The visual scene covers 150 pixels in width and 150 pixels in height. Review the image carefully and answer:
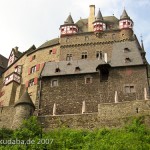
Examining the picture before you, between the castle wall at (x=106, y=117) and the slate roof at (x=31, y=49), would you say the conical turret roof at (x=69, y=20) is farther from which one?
the castle wall at (x=106, y=117)

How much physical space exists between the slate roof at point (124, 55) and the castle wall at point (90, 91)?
66 cm

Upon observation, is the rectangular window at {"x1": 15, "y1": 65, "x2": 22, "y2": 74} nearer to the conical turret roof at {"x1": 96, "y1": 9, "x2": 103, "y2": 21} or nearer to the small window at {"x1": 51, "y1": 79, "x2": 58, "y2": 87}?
the conical turret roof at {"x1": 96, "y1": 9, "x2": 103, "y2": 21}

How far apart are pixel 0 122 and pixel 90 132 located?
1012cm

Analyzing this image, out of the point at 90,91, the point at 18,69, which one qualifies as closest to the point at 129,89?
the point at 90,91

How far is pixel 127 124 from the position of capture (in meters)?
30.3

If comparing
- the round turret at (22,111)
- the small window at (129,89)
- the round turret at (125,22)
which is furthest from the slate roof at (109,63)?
the round turret at (125,22)

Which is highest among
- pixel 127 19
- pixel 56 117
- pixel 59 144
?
pixel 127 19

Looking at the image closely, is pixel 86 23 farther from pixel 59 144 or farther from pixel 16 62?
pixel 59 144

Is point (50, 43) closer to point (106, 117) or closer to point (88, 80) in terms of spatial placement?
point (88, 80)

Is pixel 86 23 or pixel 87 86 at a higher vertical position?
pixel 86 23

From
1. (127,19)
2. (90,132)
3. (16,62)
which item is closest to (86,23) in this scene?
(127,19)

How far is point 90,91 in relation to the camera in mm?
36344

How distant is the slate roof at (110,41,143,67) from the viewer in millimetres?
37531

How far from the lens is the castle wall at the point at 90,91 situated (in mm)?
35469
